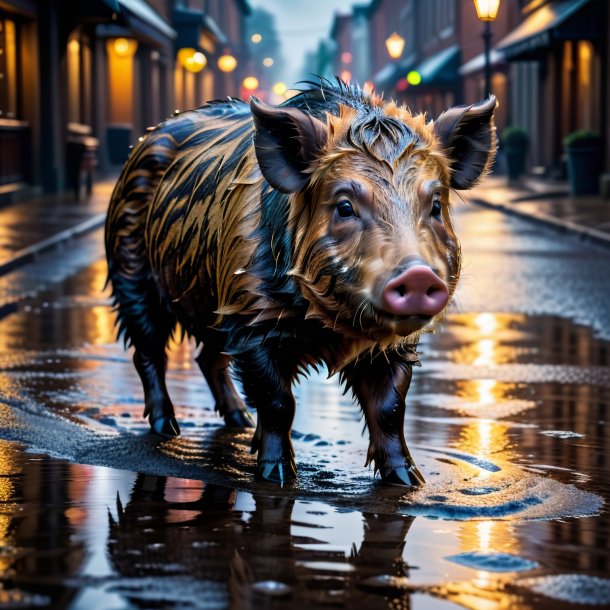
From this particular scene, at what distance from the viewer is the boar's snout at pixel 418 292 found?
4203 millimetres

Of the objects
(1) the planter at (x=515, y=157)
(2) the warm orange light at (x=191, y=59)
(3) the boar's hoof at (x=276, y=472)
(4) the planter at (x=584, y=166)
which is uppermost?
(2) the warm orange light at (x=191, y=59)

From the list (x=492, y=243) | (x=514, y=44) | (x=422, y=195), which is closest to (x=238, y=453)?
(x=422, y=195)

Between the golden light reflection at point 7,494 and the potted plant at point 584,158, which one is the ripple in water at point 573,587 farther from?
the potted plant at point 584,158

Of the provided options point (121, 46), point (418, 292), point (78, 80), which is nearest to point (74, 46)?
point (78, 80)

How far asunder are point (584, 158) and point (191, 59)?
2210 cm

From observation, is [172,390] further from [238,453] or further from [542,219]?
[542,219]

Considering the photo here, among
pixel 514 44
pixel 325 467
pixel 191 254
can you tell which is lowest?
pixel 325 467

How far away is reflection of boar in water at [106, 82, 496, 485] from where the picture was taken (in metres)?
4.54

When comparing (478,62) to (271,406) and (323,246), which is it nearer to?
(271,406)

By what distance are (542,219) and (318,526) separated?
18068mm

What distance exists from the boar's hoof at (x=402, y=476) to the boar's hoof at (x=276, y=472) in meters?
0.33

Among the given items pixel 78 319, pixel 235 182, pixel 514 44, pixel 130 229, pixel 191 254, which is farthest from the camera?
pixel 514 44

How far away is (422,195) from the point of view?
185 inches

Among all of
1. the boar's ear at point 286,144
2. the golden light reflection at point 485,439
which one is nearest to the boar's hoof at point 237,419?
the golden light reflection at point 485,439
